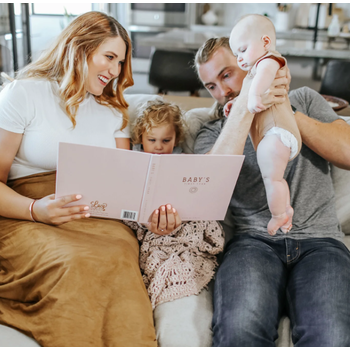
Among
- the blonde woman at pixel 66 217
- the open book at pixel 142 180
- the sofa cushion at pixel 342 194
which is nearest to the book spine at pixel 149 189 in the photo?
the open book at pixel 142 180

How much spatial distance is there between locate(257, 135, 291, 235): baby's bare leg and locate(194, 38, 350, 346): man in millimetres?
146

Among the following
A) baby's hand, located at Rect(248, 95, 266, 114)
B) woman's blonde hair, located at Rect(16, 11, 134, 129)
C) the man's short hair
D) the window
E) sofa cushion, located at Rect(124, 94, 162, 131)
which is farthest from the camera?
the window

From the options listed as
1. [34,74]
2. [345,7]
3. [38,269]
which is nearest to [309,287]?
[38,269]

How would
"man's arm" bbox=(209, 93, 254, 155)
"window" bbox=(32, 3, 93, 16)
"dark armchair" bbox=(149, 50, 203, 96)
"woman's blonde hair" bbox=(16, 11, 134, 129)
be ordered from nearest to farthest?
"man's arm" bbox=(209, 93, 254, 155) < "woman's blonde hair" bbox=(16, 11, 134, 129) < "dark armchair" bbox=(149, 50, 203, 96) < "window" bbox=(32, 3, 93, 16)

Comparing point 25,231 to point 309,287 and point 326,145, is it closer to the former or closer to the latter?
point 309,287

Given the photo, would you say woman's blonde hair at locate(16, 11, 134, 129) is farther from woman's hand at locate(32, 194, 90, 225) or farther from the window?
the window

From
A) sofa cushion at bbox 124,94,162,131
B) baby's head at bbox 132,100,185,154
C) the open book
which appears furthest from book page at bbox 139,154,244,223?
sofa cushion at bbox 124,94,162,131

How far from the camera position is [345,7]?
204 inches

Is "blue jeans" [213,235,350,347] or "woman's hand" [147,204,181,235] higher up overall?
"woman's hand" [147,204,181,235]

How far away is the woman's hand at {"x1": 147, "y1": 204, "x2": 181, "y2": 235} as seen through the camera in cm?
140

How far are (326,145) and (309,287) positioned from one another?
1.70ft

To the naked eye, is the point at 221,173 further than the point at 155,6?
No

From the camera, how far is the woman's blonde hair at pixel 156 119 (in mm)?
1712

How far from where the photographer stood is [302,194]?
1.54 m
